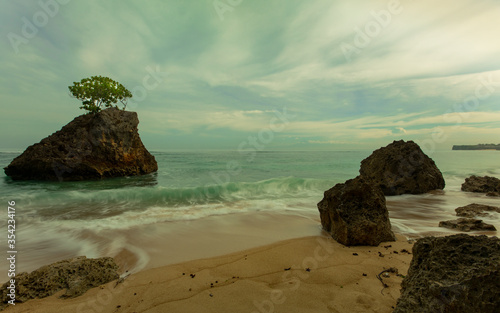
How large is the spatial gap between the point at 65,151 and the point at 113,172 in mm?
3735

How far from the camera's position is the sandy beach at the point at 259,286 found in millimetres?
2775

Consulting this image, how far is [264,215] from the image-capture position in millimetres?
7641

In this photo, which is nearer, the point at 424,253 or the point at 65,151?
the point at 424,253

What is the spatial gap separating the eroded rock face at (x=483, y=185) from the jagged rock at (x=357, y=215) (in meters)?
10.9

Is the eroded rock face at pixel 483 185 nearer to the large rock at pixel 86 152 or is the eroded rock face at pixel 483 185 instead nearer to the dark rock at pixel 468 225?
the dark rock at pixel 468 225

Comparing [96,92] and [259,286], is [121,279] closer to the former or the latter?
[259,286]

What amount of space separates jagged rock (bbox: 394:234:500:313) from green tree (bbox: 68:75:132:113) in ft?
82.3

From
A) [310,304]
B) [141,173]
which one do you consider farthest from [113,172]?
[310,304]

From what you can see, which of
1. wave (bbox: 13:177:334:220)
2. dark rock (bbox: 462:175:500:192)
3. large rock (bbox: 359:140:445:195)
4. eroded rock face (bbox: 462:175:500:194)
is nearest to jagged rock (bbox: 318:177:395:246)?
wave (bbox: 13:177:334:220)

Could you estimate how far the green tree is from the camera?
2088cm

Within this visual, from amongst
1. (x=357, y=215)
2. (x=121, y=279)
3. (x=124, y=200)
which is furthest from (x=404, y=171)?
(x=124, y=200)

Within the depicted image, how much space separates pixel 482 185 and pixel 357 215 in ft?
40.6

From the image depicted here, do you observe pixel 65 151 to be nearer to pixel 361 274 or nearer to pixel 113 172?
pixel 113 172

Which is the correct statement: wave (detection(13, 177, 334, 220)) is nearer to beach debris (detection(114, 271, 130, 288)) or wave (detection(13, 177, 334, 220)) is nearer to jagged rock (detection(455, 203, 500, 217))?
beach debris (detection(114, 271, 130, 288))
